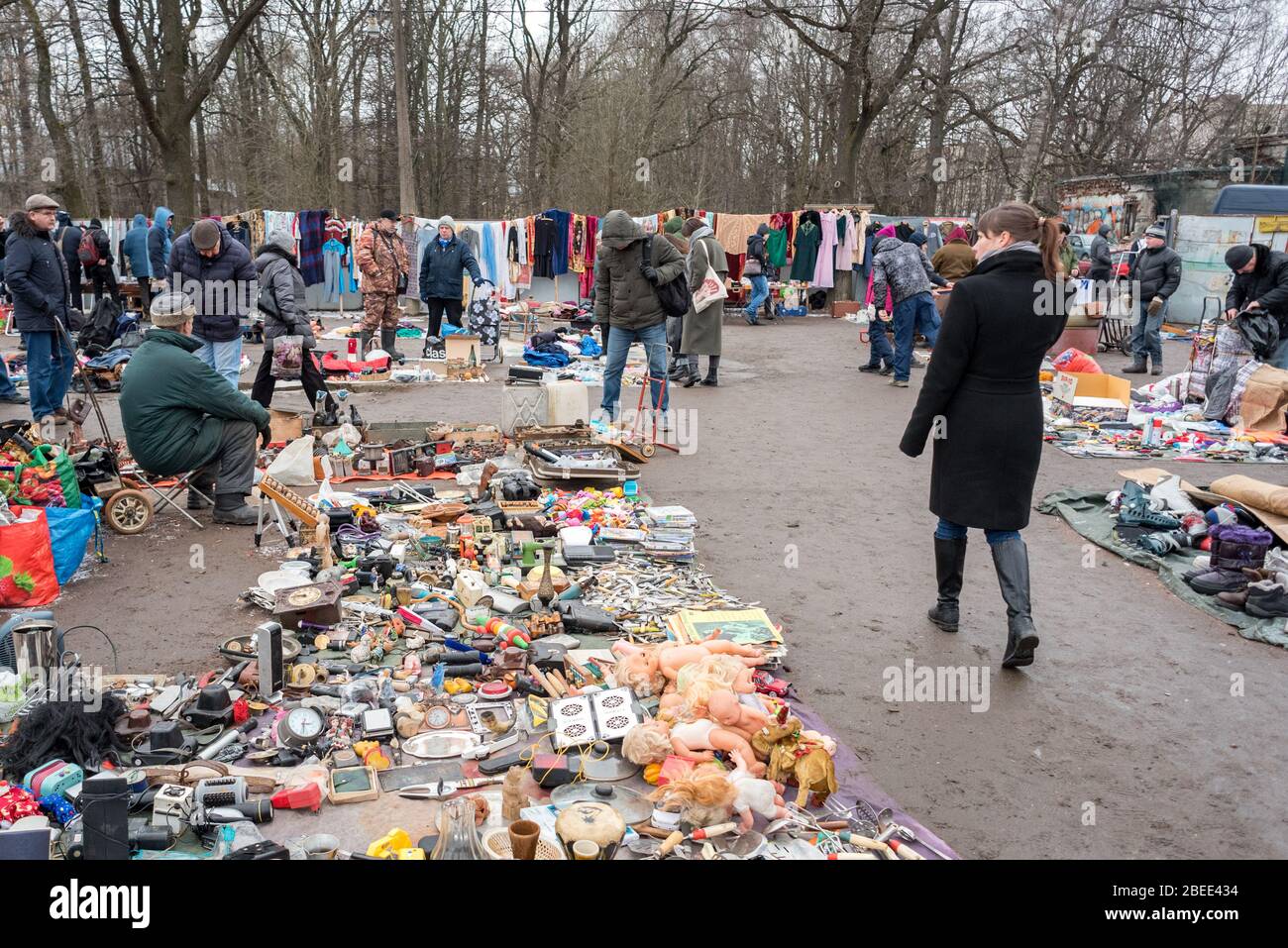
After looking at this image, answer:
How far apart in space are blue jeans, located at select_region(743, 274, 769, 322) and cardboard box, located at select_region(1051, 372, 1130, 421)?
943 centimetres

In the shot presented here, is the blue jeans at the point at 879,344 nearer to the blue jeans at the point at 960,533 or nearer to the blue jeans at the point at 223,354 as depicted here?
the blue jeans at the point at 223,354

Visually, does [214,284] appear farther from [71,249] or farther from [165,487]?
[71,249]

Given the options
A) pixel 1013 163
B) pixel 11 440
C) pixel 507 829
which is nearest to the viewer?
pixel 507 829

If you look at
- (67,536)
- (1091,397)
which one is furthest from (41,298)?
(1091,397)

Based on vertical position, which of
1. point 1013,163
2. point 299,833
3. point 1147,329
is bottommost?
point 299,833

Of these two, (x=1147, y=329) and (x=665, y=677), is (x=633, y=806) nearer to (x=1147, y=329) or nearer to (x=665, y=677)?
(x=665, y=677)

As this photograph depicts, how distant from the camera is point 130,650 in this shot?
4770mm

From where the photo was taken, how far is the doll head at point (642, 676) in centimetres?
433

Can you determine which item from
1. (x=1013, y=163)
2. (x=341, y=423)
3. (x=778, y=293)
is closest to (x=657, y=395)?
(x=341, y=423)

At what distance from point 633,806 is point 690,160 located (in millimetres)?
31977

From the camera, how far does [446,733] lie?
403cm

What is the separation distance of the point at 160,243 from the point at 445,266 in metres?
6.80

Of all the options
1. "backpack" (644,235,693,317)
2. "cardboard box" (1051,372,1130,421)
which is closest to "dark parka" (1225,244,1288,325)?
"cardboard box" (1051,372,1130,421)

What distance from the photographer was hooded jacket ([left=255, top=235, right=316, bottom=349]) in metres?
9.39
